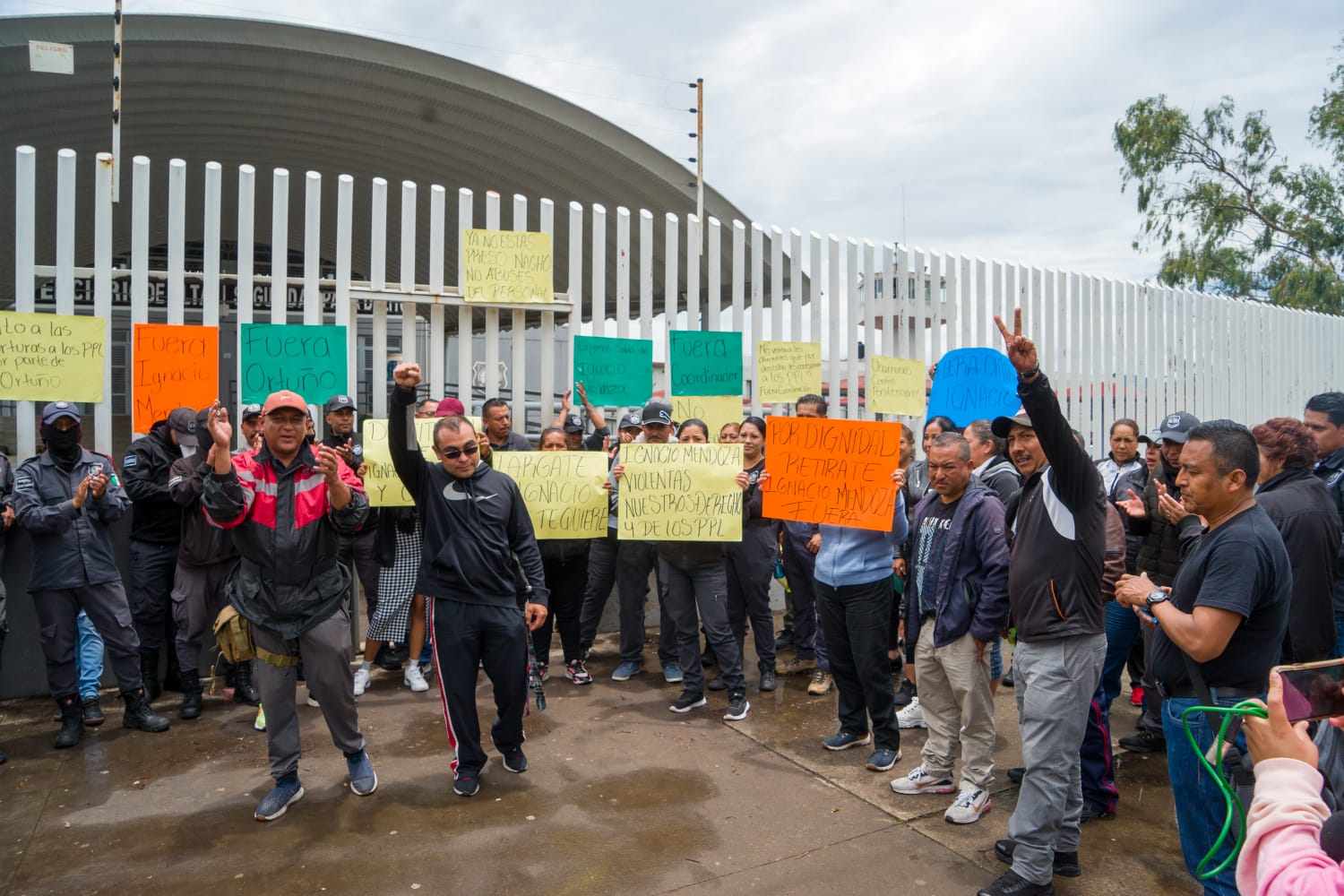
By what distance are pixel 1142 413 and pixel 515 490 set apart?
31.1 feet

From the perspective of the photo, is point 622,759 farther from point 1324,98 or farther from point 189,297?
point 1324,98

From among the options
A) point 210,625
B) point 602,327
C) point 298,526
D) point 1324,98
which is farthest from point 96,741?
point 1324,98

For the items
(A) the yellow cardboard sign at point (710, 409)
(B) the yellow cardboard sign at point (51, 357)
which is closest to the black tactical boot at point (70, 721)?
(B) the yellow cardboard sign at point (51, 357)

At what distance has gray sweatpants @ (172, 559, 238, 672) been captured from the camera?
5.87 meters

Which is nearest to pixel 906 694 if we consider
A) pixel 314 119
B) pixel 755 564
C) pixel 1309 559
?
pixel 755 564

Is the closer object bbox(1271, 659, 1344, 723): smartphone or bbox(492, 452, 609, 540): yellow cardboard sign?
bbox(1271, 659, 1344, 723): smartphone

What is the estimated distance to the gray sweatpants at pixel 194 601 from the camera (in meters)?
5.87

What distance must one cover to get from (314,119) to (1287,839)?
40.0ft

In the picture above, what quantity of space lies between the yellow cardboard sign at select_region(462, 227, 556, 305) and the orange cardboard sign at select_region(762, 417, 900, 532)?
2645 millimetres

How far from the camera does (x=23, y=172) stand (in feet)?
19.9

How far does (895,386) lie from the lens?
29.4 feet

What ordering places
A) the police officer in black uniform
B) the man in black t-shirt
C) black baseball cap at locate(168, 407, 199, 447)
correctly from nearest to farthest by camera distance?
the man in black t-shirt → the police officer in black uniform → black baseball cap at locate(168, 407, 199, 447)

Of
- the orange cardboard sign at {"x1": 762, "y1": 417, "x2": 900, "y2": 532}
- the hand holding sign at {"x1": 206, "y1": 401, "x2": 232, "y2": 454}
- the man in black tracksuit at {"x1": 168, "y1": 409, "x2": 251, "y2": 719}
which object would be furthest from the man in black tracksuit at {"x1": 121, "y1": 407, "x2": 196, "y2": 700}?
the orange cardboard sign at {"x1": 762, "y1": 417, "x2": 900, "y2": 532}

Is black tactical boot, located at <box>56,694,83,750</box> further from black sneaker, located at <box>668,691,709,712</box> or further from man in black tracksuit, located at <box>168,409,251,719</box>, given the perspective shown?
black sneaker, located at <box>668,691,709,712</box>
